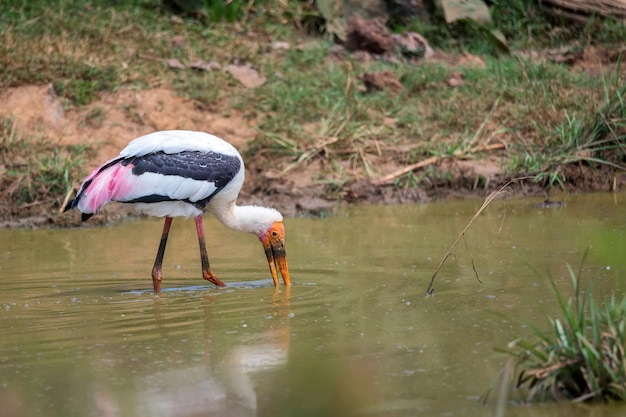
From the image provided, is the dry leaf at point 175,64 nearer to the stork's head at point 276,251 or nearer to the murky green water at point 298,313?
the murky green water at point 298,313

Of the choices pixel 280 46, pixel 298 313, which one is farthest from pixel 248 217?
pixel 280 46

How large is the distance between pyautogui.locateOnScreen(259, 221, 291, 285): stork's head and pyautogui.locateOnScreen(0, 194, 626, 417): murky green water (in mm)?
104

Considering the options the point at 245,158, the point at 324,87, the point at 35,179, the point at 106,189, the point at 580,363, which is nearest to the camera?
the point at 580,363

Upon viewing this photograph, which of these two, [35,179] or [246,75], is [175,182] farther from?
[246,75]

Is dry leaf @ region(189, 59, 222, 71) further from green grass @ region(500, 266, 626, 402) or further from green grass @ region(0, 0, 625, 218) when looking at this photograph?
green grass @ region(500, 266, 626, 402)

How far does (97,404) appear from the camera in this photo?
13.1 feet

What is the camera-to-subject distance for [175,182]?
6473 millimetres

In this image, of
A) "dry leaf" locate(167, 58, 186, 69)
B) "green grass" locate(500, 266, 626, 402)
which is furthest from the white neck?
"dry leaf" locate(167, 58, 186, 69)

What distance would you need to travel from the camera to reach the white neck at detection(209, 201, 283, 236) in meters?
6.65

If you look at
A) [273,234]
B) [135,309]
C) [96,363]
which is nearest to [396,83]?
[273,234]

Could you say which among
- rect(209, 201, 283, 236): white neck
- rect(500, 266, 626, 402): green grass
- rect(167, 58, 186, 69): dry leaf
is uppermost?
rect(500, 266, 626, 402): green grass

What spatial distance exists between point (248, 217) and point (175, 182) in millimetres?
510

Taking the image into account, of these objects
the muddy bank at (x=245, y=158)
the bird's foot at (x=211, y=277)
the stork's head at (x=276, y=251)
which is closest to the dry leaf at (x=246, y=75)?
the muddy bank at (x=245, y=158)

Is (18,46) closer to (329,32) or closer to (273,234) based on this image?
(329,32)
